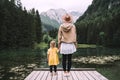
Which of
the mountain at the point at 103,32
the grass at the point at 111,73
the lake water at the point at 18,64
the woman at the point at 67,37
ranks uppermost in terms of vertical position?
the mountain at the point at 103,32

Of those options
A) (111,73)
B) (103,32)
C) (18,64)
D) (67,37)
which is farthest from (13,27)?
(67,37)

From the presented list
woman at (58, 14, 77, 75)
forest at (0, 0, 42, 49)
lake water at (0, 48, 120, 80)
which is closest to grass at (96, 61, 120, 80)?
lake water at (0, 48, 120, 80)

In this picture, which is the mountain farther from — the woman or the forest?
the woman

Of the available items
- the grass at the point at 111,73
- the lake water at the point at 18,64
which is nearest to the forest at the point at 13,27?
the lake water at the point at 18,64

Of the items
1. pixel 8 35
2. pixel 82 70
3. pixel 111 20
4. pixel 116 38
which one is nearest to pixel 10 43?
pixel 8 35

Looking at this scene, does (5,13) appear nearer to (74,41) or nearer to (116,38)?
(116,38)

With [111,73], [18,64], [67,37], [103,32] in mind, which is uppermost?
[103,32]

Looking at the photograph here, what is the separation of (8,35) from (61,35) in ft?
247

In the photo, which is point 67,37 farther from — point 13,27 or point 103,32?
point 103,32

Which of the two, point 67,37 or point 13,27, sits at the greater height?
point 13,27

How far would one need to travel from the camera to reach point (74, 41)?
1369 centimetres

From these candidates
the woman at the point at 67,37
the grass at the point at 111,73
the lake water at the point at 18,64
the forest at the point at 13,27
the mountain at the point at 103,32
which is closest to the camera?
the woman at the point at 67,37

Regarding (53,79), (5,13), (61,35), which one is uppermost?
(5,13)

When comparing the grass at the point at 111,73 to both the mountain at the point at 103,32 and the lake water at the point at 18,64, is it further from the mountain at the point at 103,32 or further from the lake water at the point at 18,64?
the mountain at the point at 103,32
